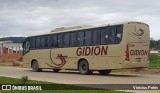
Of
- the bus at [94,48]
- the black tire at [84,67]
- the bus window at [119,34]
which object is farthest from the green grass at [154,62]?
the bus window at [119,34]

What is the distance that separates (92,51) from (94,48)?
0.99 feet

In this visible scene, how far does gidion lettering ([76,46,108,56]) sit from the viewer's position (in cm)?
2494

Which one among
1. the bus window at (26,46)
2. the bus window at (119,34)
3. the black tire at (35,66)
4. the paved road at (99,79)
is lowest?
the paved road at (99,79)

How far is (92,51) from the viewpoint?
25.9m

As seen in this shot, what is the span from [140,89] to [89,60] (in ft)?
34.5

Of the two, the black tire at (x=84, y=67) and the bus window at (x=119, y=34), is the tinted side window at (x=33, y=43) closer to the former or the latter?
the black tire at (x=84, y=67)

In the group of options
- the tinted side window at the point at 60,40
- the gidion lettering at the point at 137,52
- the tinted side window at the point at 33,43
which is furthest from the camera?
the tinted side window at the point at 33,43

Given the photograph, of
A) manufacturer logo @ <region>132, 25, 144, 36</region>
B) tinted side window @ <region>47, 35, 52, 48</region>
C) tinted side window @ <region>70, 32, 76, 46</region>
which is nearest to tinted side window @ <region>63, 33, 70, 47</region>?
tinted side window @ <region>70, 32, 76, 46</region>

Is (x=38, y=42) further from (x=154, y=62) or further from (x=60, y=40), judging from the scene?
(x=154, y=62)

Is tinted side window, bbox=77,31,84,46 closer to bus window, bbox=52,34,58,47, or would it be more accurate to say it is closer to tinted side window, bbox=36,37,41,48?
bus window, bbox=52,34,58,47

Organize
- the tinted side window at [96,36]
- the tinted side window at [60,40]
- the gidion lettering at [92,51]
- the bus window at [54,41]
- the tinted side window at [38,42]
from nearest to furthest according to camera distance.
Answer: the gidion lettering at [92,51], the tinted side window at [96,36], the tinted side window at [60,40], the bus window at [54,41], the tinted side window at [38,42]

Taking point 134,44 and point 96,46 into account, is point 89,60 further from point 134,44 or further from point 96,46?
point 134,44

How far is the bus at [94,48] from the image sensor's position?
2361cm

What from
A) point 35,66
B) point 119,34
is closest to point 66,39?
point 35,66
